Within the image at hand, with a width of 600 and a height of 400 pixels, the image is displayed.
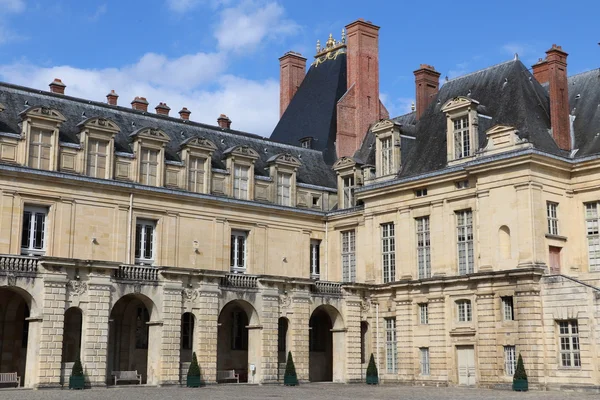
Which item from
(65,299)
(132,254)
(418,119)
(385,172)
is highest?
(418,119)

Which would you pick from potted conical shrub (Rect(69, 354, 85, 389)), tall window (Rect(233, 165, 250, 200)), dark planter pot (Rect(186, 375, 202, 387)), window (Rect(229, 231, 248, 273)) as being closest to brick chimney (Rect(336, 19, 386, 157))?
tall window (Rect(233, 165, 250, 200))

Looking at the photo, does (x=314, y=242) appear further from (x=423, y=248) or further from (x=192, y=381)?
(x=192, y=381)

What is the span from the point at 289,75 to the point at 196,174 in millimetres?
13828

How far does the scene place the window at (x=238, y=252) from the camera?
113 feet

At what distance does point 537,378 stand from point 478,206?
6.49 meters

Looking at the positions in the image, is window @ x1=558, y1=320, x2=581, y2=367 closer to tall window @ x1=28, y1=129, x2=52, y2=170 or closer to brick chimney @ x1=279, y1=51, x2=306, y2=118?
tall window @ x1=28, y1=129, x2=52, y2=170

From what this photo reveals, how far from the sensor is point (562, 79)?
31.4m

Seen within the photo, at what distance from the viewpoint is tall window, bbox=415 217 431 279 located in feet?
107

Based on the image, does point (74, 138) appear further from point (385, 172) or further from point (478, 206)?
point (478, 206)

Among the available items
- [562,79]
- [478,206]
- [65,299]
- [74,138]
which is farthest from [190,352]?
[562,79]

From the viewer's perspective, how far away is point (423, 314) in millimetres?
32344

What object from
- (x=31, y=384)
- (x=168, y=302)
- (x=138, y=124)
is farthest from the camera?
(x=138, y=124)

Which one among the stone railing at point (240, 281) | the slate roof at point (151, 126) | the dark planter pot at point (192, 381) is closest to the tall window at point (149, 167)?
the slate roof at point (151, 126)

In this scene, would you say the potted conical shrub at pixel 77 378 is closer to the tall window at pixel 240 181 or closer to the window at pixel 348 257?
the tall window at pixel 240 181
